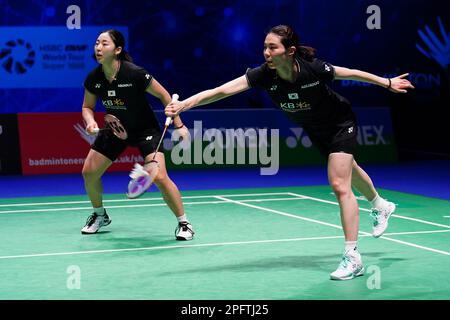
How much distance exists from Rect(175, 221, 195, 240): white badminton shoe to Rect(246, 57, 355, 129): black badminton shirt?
1.73 m

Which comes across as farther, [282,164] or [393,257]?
[282,164]

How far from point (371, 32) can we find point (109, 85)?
393 inches

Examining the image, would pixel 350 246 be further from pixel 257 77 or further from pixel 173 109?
pixel 173 109

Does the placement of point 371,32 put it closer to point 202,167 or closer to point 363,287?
point 202,167

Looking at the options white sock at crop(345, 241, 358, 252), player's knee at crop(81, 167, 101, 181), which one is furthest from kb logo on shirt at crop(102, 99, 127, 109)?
white sock at crop(345, 241, 358, 252)

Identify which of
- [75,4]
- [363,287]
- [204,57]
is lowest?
[363,287]

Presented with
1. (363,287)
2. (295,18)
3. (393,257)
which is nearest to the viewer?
(363,287)

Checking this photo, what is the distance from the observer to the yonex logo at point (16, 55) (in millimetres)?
15047

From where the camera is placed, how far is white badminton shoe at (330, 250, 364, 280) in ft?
19.8

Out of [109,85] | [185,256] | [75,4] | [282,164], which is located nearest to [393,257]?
[185,256]

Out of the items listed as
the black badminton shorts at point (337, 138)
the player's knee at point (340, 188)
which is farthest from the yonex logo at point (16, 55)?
the player's knee at point (340, 188)

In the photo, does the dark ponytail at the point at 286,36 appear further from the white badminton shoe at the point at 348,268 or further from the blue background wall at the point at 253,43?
the blue background wall at the point at 253,43

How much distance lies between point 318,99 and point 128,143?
2.12m

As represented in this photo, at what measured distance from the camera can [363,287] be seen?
19.1ft
